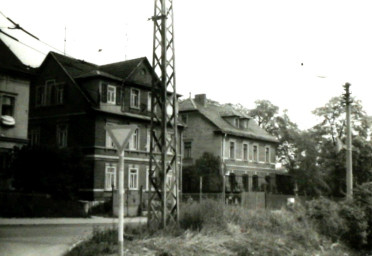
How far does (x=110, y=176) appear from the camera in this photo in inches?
1416

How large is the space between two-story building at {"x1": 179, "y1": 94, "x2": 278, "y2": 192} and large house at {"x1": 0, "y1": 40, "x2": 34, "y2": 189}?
778 inches

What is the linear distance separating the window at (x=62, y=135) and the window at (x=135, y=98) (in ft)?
18.1

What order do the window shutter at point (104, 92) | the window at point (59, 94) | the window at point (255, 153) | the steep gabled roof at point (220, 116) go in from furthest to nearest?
the window at point (255, 153) → the steep gabled roof at point (220, 116) → the window at point (59, 94) → the window shutter at point (104, 92)

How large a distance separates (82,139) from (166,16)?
22.2m

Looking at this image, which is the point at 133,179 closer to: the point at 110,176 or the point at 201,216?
the point at 110,176

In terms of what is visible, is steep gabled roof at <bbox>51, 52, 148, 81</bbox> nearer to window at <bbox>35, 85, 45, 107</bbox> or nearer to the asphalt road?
window at <bbox>35, 85, 45, 107</bbox>

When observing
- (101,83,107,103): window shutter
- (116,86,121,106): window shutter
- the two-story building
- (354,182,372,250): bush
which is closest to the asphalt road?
(354,182,372,250): bush

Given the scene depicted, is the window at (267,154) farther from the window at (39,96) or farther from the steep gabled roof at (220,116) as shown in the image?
the window at (39,96)

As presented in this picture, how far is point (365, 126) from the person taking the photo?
175ft

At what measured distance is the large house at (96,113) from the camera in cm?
3519

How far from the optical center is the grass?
11.9 metres

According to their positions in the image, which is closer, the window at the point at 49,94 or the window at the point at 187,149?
the window at the point at 49,94

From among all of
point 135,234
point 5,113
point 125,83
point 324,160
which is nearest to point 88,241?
point 135,234

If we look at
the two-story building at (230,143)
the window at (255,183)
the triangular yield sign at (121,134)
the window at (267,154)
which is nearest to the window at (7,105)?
the two-story building at (230,143)
